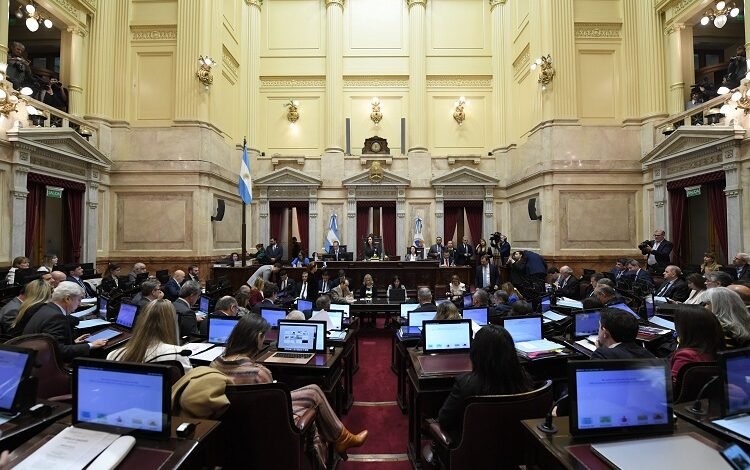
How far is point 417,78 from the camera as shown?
14.6m

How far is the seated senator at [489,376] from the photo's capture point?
205 cm

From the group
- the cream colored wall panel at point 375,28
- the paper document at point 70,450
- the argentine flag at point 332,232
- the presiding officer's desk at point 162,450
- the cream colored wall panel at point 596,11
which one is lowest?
the presiding officer's desk at point 162,450

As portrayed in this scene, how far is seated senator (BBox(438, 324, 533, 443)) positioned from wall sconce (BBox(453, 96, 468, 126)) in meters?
13.8

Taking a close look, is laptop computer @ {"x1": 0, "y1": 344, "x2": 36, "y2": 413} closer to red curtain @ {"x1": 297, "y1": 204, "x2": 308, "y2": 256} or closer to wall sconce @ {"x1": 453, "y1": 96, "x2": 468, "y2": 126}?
red curtain @ {"x1": 297, "y1": 204, "x2": 308, "y2": 256}

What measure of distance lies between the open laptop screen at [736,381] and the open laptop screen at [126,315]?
482 cm

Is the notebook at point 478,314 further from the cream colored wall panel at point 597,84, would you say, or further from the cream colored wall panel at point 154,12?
the cream colored wall panel at point 154,12

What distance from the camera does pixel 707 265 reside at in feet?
21.5

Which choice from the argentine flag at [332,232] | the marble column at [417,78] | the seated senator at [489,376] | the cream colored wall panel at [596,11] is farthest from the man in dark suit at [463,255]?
the seated senator at [489,376]

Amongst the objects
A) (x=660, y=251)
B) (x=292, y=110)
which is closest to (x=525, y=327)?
(x=660, y=251)

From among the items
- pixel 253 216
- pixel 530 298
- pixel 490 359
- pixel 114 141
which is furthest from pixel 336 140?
pixel 490 359

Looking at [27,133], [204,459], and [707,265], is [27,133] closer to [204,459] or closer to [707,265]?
[204,459]

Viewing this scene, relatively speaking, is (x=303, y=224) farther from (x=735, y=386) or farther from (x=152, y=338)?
(x=735, y=386)

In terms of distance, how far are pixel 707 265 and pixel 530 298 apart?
278 centimetres

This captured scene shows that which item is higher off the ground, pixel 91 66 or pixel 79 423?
pixel 91 66
